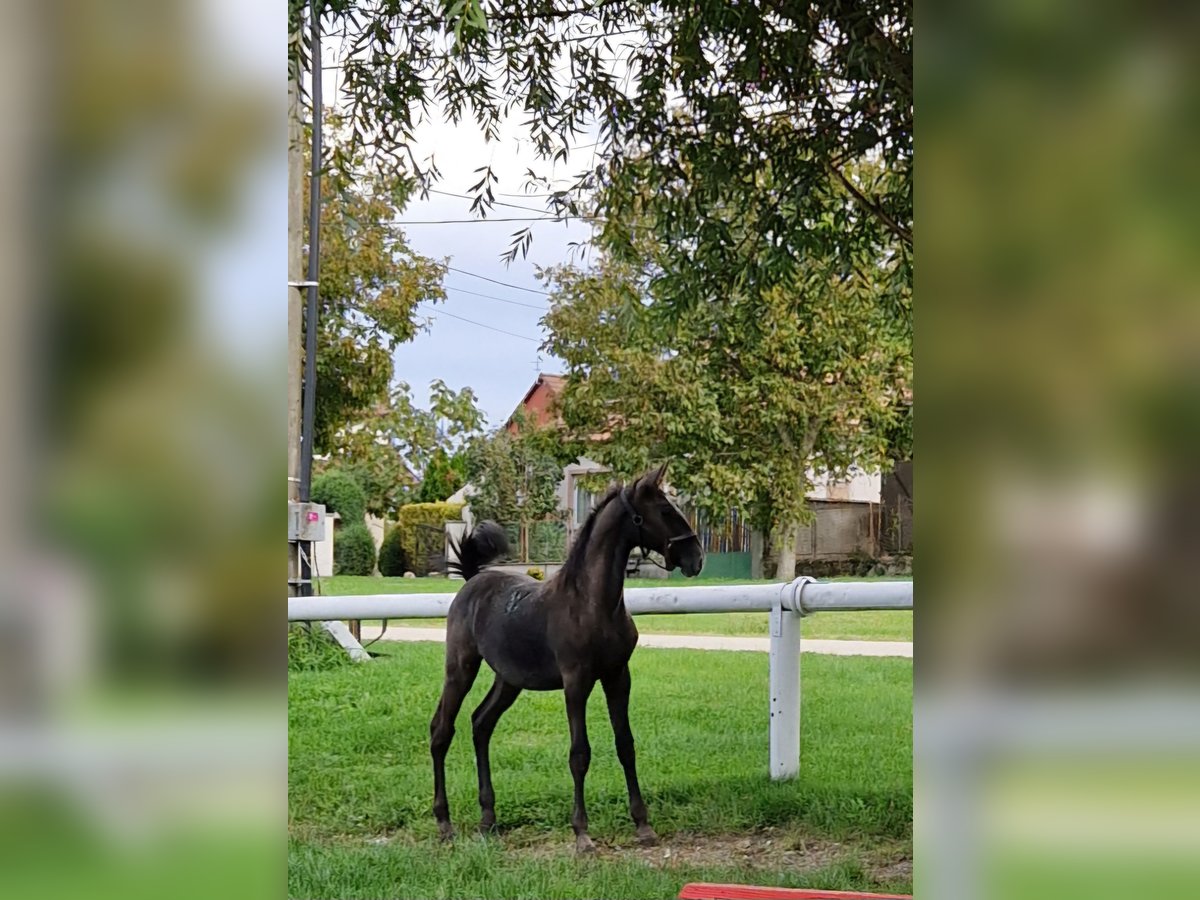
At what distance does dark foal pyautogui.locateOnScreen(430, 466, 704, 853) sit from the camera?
11.8 ft

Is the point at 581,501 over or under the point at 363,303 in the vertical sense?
under

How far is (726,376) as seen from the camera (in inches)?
197

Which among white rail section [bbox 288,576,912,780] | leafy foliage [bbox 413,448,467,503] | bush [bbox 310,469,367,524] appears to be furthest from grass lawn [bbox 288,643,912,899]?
leafy foliage [bbox 413,448,467,503]

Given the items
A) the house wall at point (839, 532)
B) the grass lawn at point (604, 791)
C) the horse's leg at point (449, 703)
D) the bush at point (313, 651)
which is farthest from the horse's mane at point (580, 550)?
the bush at point (313, 651)

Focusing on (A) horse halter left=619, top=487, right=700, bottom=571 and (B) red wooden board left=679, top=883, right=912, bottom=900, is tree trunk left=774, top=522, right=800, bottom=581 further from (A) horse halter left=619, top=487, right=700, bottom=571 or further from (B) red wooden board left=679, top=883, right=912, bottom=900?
(B) red wooden board left=679, top=883, right=912, bottom=900

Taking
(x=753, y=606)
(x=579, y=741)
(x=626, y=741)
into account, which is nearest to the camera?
(x=579, y=741)

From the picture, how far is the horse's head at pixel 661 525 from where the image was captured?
3.57 m

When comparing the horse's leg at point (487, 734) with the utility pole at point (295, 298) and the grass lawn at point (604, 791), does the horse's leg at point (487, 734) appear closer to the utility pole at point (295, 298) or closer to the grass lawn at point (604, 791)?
the grass lawn at point (604, 791)

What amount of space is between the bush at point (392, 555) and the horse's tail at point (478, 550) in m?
1.39

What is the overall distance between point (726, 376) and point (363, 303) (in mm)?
1940
